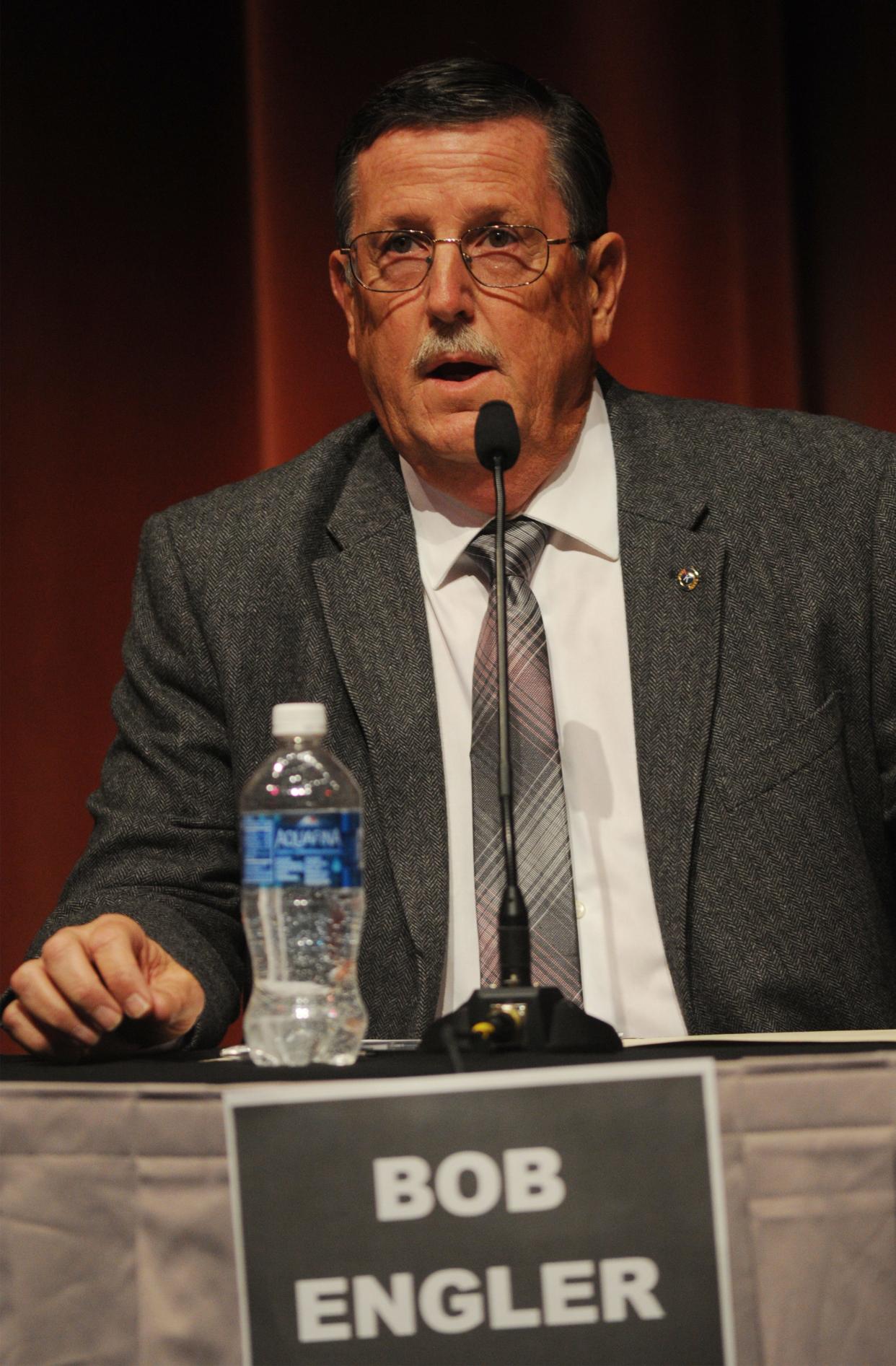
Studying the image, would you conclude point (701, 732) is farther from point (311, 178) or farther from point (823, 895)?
point (311, 178)

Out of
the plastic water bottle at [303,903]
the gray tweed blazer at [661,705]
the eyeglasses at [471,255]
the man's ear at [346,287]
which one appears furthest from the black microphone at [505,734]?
the man's ear at [346,287]

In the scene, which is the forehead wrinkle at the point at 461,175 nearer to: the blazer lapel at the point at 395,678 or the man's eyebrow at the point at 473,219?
the man's eyebrow at the point at 473,219

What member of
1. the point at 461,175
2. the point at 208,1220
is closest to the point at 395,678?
the point at 461,175

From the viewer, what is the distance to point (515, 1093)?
2.73ft

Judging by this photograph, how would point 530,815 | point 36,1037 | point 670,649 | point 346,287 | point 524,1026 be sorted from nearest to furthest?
point 524,1026 < point 36,1037 < point 530,815 < point 670,649 < point 346,287

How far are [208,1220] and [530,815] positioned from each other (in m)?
0.78

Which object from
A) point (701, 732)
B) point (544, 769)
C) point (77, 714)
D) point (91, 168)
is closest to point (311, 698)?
point (544, 769)

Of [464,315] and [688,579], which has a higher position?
[464,315]

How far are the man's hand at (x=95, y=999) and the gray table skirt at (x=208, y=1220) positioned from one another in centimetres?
25

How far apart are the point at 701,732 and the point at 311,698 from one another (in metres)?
0.46

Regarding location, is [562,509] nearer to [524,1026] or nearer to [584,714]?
[584,714]

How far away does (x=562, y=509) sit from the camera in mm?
1912

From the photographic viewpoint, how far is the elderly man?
5.42 ft

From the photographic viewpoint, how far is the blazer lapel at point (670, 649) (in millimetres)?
1639
